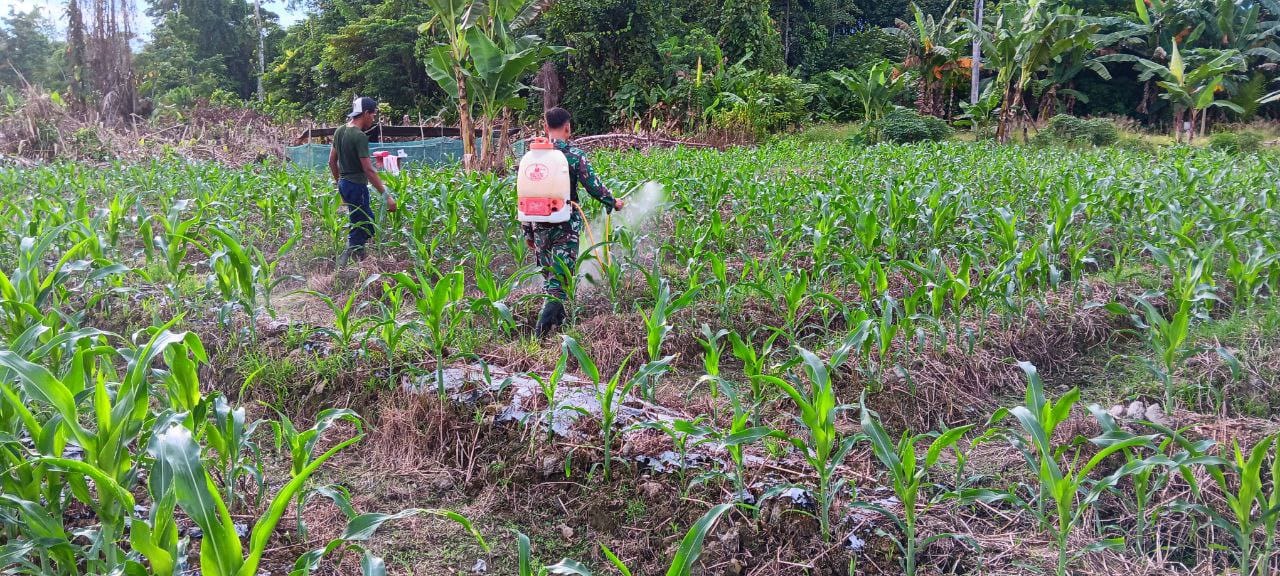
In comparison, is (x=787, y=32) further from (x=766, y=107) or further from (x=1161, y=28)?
(x=1161, y=28)

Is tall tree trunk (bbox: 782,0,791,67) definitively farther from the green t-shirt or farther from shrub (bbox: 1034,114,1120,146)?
the green t-shirt

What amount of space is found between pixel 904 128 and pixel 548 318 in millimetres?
14549

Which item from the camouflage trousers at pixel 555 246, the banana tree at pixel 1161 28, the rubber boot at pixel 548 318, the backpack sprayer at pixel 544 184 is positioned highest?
the banana tree at pixel 1161 28

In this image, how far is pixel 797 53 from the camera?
25016 mm

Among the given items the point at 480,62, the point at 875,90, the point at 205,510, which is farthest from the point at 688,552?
the point at 875,90

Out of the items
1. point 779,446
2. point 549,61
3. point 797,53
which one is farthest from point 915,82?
point 779,446

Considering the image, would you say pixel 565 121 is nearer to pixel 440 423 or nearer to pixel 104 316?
pixel 440 423

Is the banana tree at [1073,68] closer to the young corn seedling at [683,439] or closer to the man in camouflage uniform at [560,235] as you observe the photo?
the man in camouflage uniform at [560,235]

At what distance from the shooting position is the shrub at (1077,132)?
53.8ft

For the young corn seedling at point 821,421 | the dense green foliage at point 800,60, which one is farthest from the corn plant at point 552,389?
the dense green foliage at point 800,60

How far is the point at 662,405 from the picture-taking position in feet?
11.2

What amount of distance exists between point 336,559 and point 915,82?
72.1 feet

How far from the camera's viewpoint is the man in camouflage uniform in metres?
4.25

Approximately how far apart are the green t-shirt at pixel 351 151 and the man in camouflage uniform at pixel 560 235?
1726 mm
